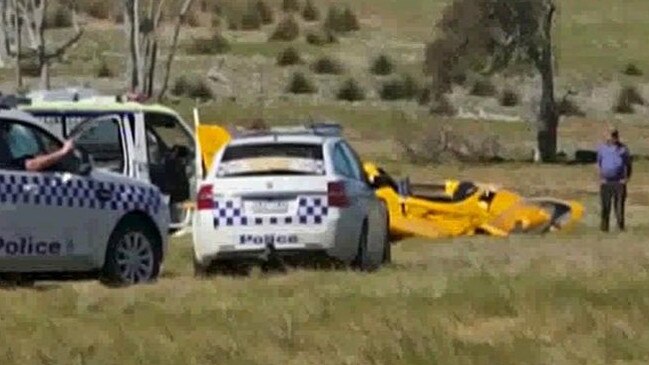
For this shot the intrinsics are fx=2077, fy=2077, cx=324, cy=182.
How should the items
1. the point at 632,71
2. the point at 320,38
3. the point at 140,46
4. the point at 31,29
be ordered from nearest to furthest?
the point at 140,46 → the point at 31,29 → the point at 632,71 → the point at 320,38

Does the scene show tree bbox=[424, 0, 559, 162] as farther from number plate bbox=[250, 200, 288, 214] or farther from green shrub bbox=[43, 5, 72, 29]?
number plate bbox=[250, 200, 288, 214]

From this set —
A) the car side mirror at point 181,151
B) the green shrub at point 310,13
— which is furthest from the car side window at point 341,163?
the green shrub at point 310,13

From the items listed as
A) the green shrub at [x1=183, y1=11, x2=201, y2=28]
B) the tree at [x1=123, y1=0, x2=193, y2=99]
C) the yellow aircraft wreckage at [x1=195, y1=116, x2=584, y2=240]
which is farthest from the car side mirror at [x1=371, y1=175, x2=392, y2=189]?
the green shrub at [x1=183, y1=11, x2=201, y2=28]

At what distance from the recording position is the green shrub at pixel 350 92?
55156 mm

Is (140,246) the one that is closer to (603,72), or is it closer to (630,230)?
(630,230)

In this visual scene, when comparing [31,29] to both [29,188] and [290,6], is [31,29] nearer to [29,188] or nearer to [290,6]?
[290,6]

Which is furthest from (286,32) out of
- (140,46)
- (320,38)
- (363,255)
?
(363,255)

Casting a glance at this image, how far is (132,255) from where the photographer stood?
17.4m

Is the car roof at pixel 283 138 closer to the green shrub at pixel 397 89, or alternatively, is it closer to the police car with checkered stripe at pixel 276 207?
the police car with checkered stripe at pixel 276 207

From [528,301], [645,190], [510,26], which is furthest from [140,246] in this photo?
[510,26]

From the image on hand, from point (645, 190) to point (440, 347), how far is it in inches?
1171

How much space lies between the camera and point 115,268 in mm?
17188

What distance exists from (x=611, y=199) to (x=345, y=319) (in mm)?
18366

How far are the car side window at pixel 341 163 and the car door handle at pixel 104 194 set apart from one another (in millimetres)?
2841
